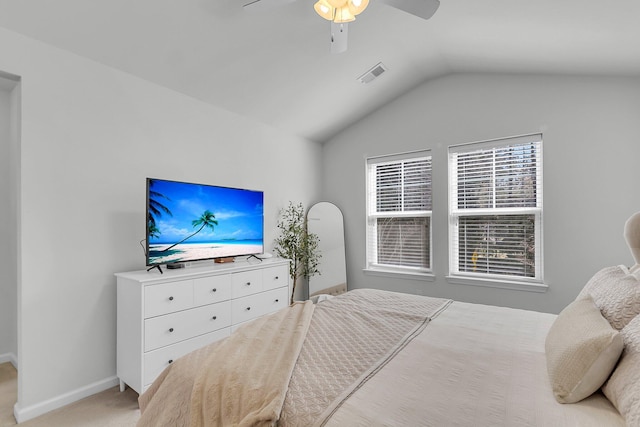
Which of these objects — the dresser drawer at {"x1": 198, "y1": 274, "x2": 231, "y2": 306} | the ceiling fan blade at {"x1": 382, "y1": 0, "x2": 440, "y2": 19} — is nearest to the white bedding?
the dresser drawer at {"x1": 198, "y1": 274, "x2": 231, "y2": 306}

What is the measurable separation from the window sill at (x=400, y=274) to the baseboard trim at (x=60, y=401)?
2.90 m

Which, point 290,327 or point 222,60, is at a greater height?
point 222,60

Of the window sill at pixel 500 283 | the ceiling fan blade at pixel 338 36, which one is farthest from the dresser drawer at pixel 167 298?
the window sill at pixel 500 283

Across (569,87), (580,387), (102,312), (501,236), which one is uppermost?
(569,87)

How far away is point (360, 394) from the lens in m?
1.08

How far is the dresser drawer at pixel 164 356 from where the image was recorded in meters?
2.18

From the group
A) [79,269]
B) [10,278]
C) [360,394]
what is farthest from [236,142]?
[360,394]

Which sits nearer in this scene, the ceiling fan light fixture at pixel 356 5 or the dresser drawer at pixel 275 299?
the ceiling fan light fixture at pixel 356 5

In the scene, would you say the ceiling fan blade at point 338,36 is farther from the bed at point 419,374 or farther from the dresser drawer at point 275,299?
the dresser drawer at point 275,299

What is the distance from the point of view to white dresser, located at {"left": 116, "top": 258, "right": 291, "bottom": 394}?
218 cm

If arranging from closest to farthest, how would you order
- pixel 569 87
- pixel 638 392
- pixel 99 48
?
1. pixel 638 392
2. pixel 99 48
3. pixel 569 87

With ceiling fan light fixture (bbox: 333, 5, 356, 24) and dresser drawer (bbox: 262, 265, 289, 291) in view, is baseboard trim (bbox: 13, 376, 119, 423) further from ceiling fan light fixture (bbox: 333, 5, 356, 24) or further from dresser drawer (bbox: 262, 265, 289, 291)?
ceiling fan light fixture (bbox: 333, 5, 356, 24)

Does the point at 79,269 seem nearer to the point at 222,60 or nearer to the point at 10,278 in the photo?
the point at 10,278

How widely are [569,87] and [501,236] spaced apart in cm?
156
